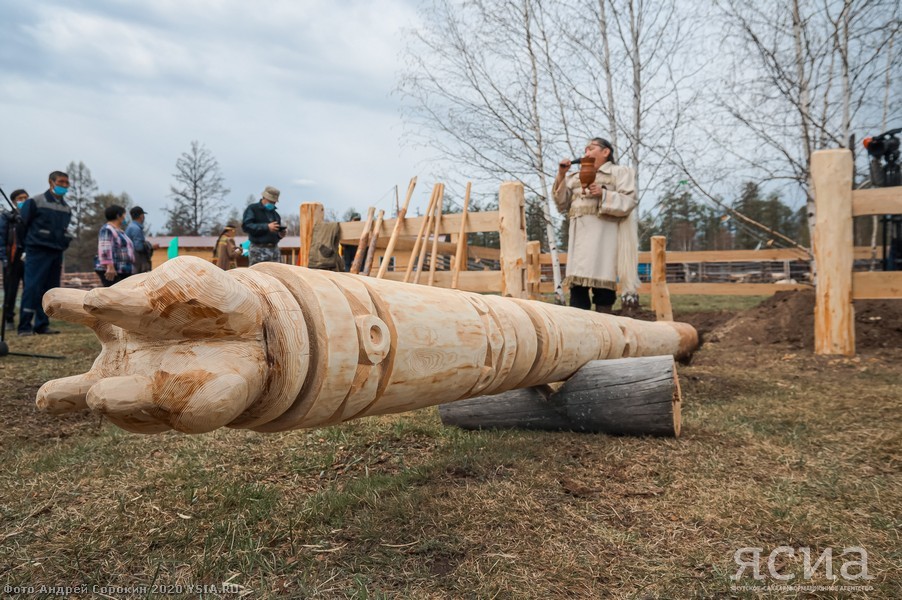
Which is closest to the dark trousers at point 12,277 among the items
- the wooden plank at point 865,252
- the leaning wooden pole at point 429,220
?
the leaning wooden pole at point 429,220

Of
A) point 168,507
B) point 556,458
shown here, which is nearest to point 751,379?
point 556,458

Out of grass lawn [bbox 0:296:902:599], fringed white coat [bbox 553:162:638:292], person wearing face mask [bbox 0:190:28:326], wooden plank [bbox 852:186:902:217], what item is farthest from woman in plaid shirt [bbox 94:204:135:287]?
wooden plank [bbox 852:186:902:217]

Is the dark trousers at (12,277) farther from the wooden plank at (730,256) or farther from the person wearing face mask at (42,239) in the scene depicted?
the wooden plank at (730,256)

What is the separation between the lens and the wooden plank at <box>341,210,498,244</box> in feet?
19.3

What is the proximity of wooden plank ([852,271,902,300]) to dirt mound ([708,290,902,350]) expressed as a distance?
68 cm

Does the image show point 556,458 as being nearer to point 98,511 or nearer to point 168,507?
point 168,507

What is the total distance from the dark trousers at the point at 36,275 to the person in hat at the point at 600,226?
6053 mm

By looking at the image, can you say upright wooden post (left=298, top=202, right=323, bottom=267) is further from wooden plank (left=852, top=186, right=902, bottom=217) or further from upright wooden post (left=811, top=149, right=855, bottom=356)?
wooden plank (left=852, top=186, right=902, bottom=217)

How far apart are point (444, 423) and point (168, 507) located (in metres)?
1.47

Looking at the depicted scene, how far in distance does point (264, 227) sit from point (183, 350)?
20.4 feet

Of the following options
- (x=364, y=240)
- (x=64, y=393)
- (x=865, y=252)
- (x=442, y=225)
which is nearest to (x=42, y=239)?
(x=364, y=240)

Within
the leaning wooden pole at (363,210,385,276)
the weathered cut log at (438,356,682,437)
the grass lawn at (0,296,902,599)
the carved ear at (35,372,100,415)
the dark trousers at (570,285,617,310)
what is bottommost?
the grass lawn at (0,296,902,599)

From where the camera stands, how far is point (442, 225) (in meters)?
6.16

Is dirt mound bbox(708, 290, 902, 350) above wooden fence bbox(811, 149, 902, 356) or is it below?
below
